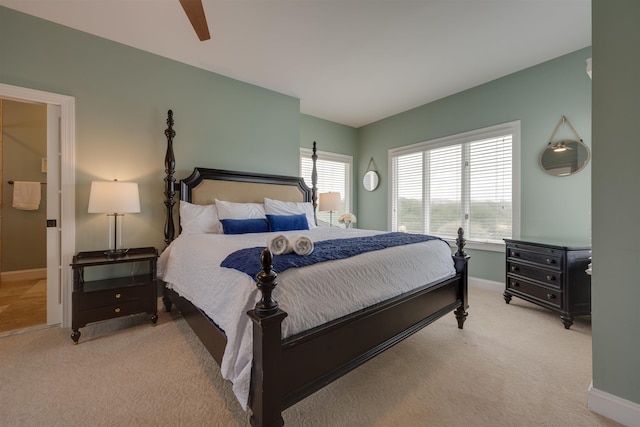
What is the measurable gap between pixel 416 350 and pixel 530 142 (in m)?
3.03

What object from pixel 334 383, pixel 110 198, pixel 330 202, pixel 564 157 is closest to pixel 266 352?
pixel 334 383

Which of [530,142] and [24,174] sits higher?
[530,142]

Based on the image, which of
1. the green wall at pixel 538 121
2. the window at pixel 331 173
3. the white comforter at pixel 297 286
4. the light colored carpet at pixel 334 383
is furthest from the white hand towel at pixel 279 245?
the green wall at pixel 538 121

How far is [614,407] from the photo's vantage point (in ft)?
4.73

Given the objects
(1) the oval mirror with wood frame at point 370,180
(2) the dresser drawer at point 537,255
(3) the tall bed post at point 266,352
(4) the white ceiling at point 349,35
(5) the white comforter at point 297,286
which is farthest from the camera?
(1) the oval mirror with wood frame at point 370,180

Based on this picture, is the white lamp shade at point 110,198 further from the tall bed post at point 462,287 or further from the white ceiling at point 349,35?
the tall bed post at point 462,287

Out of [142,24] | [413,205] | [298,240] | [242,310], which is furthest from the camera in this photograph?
[413,205]

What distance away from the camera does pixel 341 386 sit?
5.67 ft

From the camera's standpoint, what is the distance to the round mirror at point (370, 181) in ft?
17.7

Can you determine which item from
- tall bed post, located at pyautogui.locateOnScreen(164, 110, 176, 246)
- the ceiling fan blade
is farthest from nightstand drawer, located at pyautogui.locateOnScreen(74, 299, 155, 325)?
the ceiling fan blade

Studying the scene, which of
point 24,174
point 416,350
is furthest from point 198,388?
point 24,174

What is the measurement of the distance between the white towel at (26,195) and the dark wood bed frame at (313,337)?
353 cm

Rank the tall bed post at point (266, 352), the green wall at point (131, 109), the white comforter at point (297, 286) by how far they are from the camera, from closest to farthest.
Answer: the tall bed post at point (266, 352), the white comforter at point (297, 286), the green wall at point (131, 109)

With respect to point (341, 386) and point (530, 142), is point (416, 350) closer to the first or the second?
point (341, 386)
